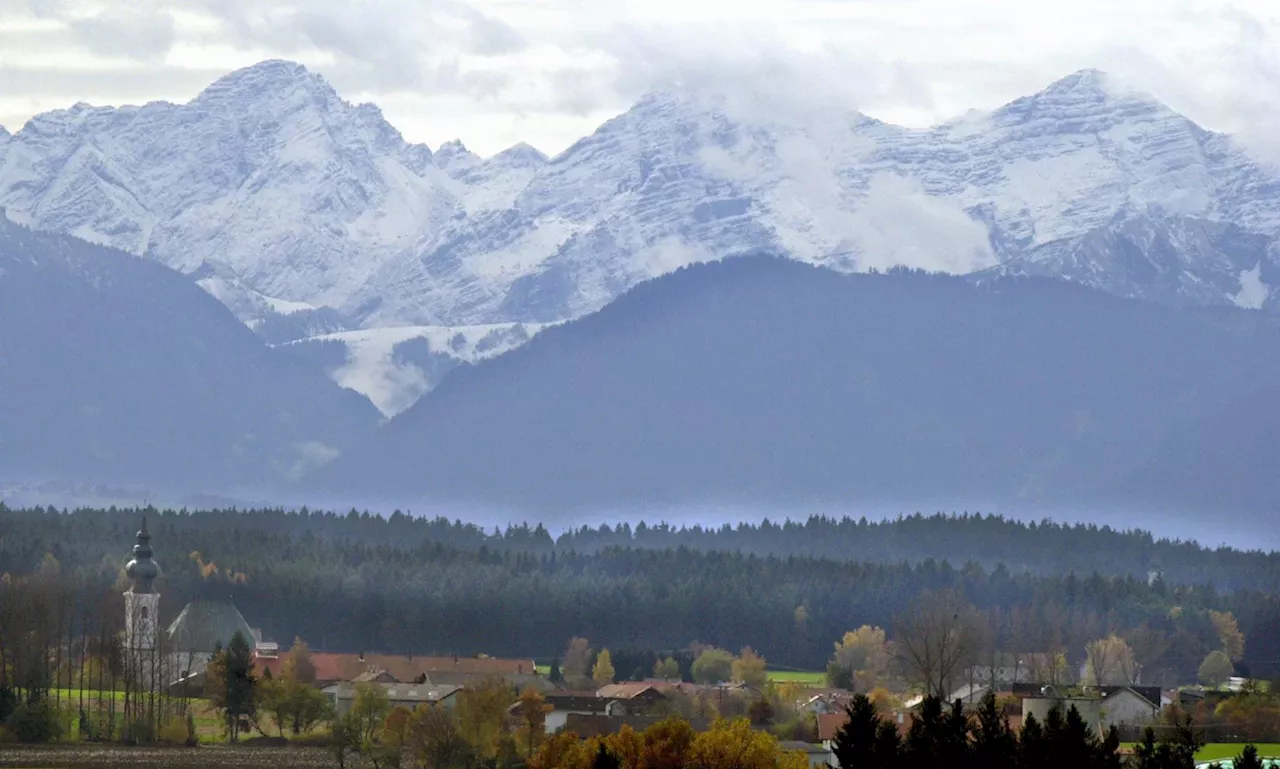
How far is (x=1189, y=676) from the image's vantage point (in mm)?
194875

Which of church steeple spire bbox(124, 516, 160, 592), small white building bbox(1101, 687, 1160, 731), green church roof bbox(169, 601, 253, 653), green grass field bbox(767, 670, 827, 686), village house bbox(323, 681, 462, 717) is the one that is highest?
church steeple spire bbox(124, 516, 160, 592)

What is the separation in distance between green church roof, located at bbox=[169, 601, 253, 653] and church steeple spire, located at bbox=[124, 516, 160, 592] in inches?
112

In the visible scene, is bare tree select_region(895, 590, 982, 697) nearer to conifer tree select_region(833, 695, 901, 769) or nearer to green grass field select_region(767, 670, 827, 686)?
green grass field select_region(767, 670, 827, 686)

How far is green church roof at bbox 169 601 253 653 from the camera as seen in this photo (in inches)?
6993

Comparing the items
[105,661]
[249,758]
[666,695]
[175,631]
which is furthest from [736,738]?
[175,631]

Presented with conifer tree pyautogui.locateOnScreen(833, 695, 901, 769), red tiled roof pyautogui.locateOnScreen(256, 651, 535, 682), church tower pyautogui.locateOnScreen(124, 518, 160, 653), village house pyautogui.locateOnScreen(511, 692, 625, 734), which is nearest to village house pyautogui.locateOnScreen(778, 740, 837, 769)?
village house pyautogui.locateOnScreen(511, 692, 625, 734)

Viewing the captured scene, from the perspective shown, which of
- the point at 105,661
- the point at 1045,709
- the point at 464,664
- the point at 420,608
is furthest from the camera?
the point at 420,608

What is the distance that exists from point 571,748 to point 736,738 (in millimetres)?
5759

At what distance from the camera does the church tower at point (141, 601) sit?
171875 millimetres

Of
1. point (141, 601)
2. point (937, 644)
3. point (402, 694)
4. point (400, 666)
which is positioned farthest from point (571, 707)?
point (141, 601)

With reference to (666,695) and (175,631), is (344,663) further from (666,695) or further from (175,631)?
(666,695)

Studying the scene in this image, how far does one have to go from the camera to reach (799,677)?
188750 millimetres

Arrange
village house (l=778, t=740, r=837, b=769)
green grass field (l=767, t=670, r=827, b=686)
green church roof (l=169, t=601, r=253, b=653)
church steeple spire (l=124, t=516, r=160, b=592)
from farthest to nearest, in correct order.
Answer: church steeple spire (l=124, t=516, r=160, b=592) → green grass field (l=767, t=670, r=827, b=686) → green church roof (l=169, t=601, r=253, b=653) → village house (l=778, t=740, r=837, b=769)

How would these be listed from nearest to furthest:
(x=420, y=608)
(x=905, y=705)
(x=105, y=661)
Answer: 1. (x=905, y=705)
2. (x=105, y=661)
3. (x=420, y=608)
